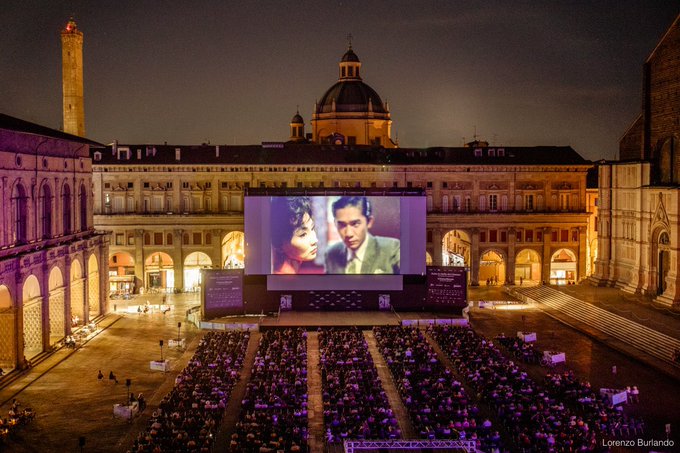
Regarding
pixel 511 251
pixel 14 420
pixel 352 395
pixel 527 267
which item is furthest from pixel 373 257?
pixel 14 420

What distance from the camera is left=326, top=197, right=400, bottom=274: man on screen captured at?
212 ft

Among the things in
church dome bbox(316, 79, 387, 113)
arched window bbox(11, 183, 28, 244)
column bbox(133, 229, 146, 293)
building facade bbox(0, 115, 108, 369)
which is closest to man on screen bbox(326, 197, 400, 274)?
building facade bbox(0, 115, 108, 369)

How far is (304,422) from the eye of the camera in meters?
34.8

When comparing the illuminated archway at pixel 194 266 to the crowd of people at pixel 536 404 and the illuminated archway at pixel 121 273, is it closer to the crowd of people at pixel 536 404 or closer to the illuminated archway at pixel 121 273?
the illuminated archway at pixel 121 273

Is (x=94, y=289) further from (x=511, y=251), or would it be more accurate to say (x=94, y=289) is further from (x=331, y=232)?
(x=511, y=251)

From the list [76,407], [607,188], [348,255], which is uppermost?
[607,188]

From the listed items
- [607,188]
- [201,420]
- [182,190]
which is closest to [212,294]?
[182,190]

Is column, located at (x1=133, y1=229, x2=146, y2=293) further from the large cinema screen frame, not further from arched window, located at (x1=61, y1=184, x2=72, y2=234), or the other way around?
arched window, located at (x1=61, y1=184, x2=72, y2=234)

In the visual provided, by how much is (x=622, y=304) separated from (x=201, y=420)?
39114mm

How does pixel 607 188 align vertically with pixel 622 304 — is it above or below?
above

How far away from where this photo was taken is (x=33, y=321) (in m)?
51.4

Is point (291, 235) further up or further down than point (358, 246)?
further up

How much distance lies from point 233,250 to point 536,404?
168 ft

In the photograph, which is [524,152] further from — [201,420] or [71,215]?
[201,420]
